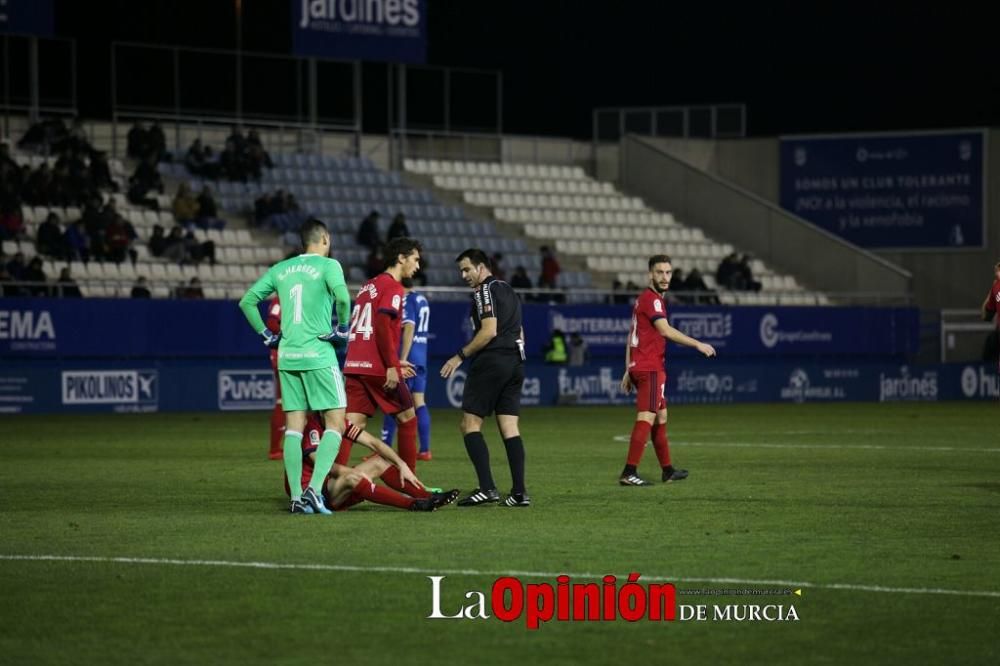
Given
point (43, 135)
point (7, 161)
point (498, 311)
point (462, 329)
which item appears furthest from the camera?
point (43, 135)

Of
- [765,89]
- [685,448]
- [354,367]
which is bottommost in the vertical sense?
[685,448]

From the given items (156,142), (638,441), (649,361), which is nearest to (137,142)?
(156,142)

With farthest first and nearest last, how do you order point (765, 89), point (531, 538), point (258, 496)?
1. point (765, 89)
2. point (258, 496)
3. point (531, 538)

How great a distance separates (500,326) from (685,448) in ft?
30.4

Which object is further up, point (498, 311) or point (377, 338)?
point (498, 311)

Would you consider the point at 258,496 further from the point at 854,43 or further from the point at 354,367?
the point at 854,43

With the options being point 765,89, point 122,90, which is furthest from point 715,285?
→ point 122,90

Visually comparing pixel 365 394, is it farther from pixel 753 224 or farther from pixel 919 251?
pixel 919 251

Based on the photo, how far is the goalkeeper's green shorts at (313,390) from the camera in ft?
44.5

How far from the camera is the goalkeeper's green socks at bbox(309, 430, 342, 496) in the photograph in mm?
13414

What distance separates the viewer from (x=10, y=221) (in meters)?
35.1

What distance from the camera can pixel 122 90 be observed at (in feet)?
148

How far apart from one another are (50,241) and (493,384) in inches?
899

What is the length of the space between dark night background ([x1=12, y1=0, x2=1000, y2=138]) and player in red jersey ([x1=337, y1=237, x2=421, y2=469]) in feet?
117
